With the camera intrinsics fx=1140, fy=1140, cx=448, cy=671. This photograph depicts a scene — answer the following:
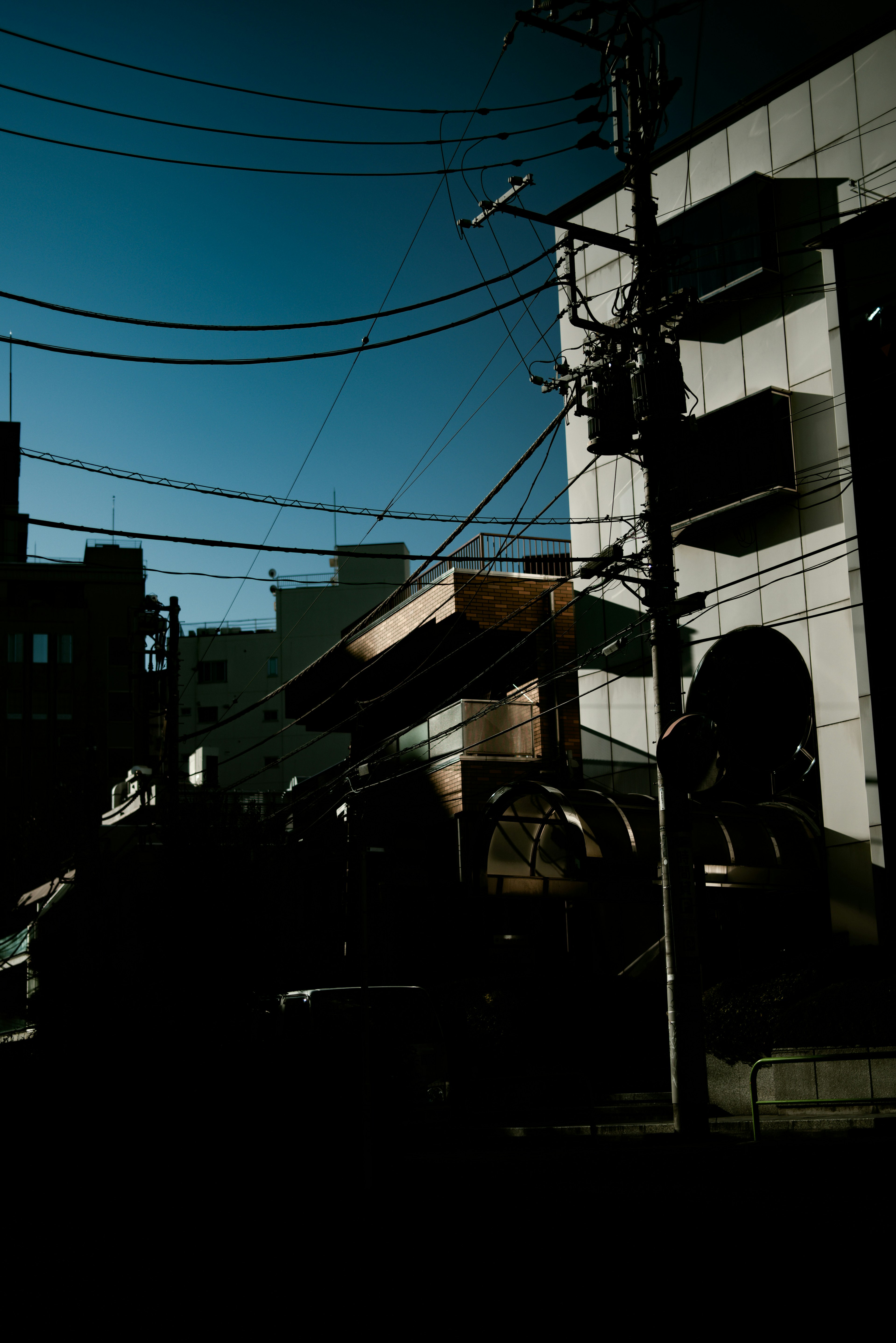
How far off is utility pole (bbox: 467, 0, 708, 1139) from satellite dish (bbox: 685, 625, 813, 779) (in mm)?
6987

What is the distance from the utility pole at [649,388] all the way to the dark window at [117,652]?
57236mm

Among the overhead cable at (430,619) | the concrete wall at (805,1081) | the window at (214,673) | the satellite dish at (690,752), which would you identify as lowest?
the concrete wall at (805,1081)

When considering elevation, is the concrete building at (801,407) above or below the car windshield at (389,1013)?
above

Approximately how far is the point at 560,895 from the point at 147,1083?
39.7 feet

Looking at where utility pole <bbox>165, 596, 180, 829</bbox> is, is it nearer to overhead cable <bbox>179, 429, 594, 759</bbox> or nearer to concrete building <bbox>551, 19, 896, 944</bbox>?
overhead cable <bbox>179, 429, 594, 759</bbox>

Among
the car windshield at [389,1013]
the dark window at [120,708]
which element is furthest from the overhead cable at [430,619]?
the dark window at [120,708]

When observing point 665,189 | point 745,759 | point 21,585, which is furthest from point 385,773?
point 21,585

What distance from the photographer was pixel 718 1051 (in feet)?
54.3

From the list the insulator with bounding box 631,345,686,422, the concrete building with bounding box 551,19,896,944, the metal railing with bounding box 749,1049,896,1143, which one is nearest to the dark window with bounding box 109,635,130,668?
the concrete building with bounding box 551,19,896,944

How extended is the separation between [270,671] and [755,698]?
5218 centimetres

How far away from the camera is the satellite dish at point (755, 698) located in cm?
2064

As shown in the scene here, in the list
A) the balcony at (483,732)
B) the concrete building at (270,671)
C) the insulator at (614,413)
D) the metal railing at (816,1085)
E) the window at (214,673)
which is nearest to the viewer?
the metal railing at (816,1085)

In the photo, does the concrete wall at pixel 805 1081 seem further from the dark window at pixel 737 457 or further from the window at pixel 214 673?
the window at pixel 214 673

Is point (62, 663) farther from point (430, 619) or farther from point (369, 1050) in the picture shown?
point (369, 1050)
